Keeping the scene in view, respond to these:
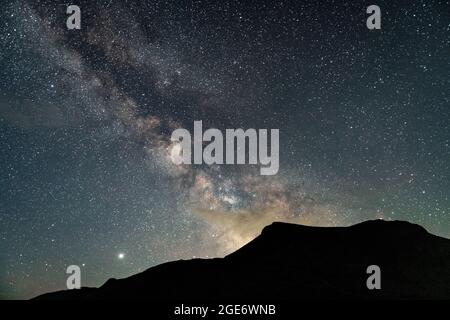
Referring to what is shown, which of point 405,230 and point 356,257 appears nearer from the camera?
point 356,257

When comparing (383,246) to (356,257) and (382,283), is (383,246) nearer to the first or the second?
(356,257)

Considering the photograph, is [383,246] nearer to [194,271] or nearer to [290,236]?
[290,236]

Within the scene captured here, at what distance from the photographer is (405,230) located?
64750mm

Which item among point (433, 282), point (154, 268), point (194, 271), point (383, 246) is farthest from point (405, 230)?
point (154, 268)

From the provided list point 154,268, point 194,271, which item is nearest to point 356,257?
point 194,271

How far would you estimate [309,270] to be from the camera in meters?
53.7

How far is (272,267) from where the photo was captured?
2169 inches

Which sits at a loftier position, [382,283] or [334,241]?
[334,241]

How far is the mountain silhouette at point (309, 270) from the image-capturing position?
1750 inches

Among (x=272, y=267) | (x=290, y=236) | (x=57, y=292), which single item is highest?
(x=290, y=236)

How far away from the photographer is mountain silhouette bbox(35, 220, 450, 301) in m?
44.4

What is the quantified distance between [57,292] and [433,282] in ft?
172
